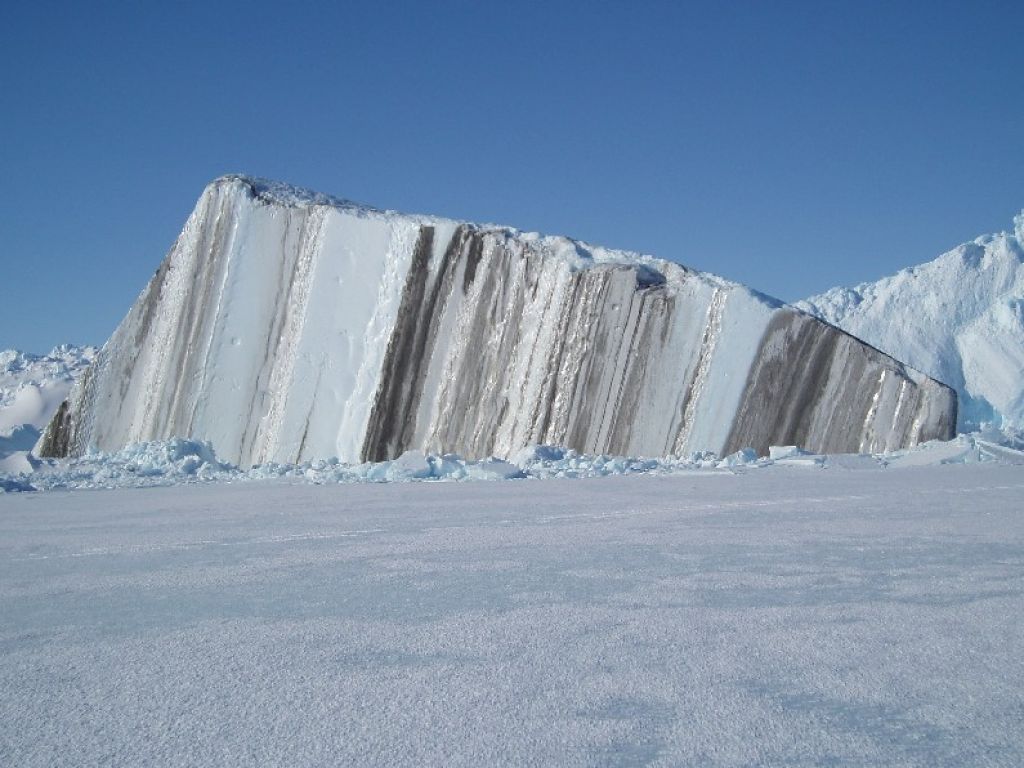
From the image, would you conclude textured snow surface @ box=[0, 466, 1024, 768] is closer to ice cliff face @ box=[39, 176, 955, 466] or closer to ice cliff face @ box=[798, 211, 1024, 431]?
ice cliff face @ box=[39, 176, 955, 466]

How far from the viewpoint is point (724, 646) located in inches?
83.5

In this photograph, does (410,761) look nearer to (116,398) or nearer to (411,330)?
(411,330)

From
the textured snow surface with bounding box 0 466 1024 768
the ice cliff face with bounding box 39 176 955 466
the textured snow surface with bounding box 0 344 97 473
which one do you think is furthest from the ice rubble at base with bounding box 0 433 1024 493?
the textured snow surface with bounding box 0 344 97 473

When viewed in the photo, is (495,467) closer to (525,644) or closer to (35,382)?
(525,644)

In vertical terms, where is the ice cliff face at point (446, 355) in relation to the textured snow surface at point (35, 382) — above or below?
above

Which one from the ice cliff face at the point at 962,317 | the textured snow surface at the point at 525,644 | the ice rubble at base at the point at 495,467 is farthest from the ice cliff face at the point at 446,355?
the ice cliff face at the point at 962,317

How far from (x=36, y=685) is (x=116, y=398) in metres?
13.7

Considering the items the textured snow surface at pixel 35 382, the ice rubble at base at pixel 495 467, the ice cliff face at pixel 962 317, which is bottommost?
the textured snow surface at pixel 35 382

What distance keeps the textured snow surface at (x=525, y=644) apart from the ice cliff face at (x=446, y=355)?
23.9 ft

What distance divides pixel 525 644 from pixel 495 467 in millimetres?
6222

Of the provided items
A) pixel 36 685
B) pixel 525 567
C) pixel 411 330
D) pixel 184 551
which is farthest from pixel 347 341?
pixel 36 685

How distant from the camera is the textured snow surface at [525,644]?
1.60 m

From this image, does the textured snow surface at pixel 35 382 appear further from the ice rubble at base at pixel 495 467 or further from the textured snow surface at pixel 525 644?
the textured snow surface at pixel 525 644

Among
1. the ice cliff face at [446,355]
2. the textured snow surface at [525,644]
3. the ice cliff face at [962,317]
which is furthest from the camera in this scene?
the ice cliff face at [962,317]
